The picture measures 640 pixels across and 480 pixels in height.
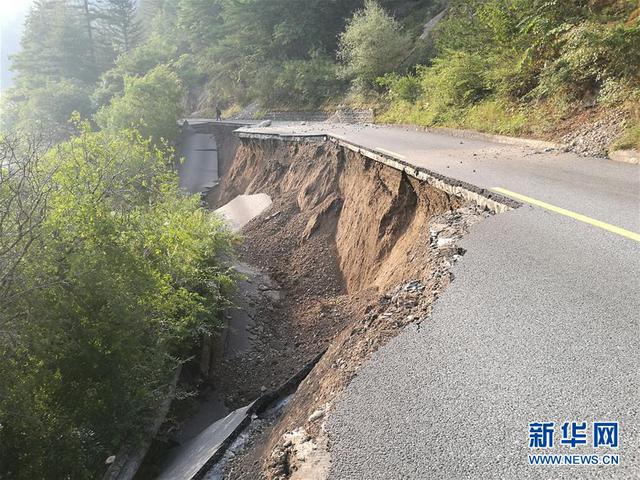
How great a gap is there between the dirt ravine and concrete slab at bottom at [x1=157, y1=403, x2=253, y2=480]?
0.72 meters

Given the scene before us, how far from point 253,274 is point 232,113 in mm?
33694

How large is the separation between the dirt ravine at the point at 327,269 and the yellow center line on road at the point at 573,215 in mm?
652

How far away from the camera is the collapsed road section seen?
4.39m

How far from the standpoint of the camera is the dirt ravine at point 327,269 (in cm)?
428

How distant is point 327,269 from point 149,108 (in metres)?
26.2

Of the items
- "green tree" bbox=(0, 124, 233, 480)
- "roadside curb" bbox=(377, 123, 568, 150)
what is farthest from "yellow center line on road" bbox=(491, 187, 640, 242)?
"green tree" bbox=(0, 124, 233, 480)

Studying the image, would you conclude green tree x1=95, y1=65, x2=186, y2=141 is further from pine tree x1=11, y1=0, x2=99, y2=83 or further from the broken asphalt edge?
pine tree x1=11, y1=0, x2=99, y2=83

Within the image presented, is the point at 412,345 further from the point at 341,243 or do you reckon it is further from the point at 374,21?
the point at 374,21

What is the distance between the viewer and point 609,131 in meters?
9.61

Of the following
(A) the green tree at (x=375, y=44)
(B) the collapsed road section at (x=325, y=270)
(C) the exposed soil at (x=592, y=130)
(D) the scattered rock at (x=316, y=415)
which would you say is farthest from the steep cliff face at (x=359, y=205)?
(A) the green tree at (x=375, y=44)

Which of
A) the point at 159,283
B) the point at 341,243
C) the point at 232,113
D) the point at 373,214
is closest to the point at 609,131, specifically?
the point at 373,214

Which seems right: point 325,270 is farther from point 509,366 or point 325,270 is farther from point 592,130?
point 509,366

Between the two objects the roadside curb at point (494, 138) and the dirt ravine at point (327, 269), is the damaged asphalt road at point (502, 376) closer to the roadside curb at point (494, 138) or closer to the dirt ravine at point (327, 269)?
the dirt ravine at point (327, 269)

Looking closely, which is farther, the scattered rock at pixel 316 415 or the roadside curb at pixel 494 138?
the roadside curb at pixel 494 138
